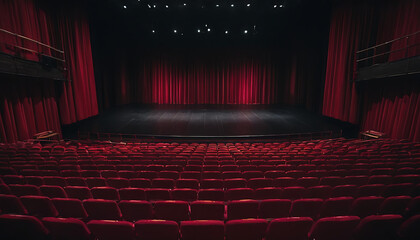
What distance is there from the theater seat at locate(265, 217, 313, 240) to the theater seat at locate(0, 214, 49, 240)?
75.2 inches

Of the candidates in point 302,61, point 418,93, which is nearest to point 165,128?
point 418,93

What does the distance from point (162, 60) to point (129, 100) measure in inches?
175

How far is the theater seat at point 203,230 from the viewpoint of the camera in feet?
5.15

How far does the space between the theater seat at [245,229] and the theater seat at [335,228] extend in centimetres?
46

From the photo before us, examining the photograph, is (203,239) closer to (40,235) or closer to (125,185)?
(40,235)

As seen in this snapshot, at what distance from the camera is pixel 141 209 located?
81.7 inches

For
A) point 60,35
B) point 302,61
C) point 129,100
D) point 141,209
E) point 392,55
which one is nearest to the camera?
point 141,209

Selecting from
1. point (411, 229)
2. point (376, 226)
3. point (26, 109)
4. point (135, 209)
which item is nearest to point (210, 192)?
point (135, 209)

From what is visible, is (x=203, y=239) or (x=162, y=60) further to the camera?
(x=162, y=60)

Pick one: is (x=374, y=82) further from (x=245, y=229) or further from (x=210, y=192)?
(x=245, y=229)

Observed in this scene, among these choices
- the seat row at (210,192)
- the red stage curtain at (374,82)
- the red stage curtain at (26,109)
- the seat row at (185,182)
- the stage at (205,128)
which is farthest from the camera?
the stage at (205,128)

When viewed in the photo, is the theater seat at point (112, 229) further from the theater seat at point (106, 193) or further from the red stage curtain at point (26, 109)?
the red stage curtain at point (26, 109)

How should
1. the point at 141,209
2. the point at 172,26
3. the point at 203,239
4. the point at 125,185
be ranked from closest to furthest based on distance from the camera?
the point at 203,239 → the point at 141,209 → the point at 125,185 → the point at 172,26

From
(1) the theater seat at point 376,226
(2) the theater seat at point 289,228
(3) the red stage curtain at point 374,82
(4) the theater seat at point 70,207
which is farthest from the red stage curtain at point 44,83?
(3) the red stage curtain at point 374,82
